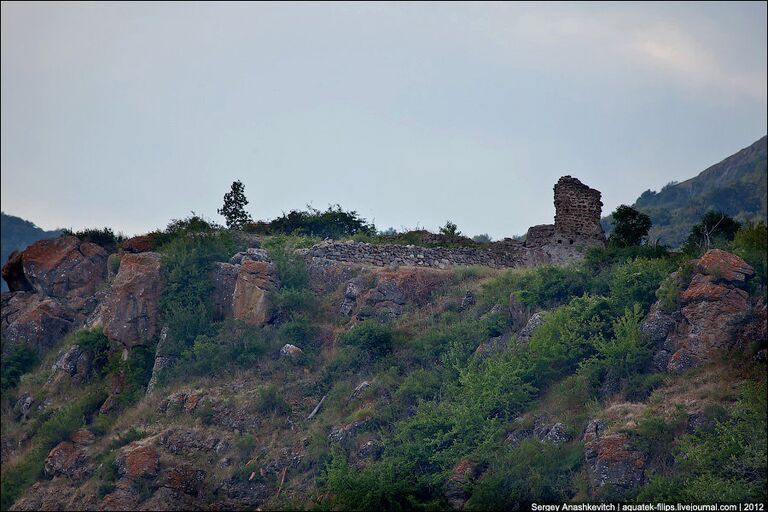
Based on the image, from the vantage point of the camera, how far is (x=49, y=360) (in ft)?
109

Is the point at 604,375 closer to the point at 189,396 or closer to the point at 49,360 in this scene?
the point at 189,396

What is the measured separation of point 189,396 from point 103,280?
8.79 meters

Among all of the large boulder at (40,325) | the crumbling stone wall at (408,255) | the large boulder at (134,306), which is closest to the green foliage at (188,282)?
the large boulder at (134,306)

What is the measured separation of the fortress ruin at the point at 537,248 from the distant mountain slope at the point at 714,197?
1255 centimetres

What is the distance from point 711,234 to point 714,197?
2922 centimetres

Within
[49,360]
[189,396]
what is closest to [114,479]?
[189,396]

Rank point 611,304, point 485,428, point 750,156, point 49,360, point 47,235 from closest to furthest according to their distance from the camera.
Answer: point 485,428 → point 611,304 → point 49,360 → point 750,156 → point 47,235

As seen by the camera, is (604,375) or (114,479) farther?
(114,479)

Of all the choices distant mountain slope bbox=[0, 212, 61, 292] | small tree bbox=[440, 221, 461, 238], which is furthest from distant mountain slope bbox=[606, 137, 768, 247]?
distant mountain slope bbox=[0, 212, 61, 292]

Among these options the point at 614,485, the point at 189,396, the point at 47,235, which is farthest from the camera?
the point at 47,235

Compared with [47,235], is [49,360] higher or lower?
lower

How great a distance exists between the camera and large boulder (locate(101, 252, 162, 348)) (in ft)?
101

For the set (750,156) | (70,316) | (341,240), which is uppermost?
(750,156)

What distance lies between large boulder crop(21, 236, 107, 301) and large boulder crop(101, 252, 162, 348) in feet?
12.9
